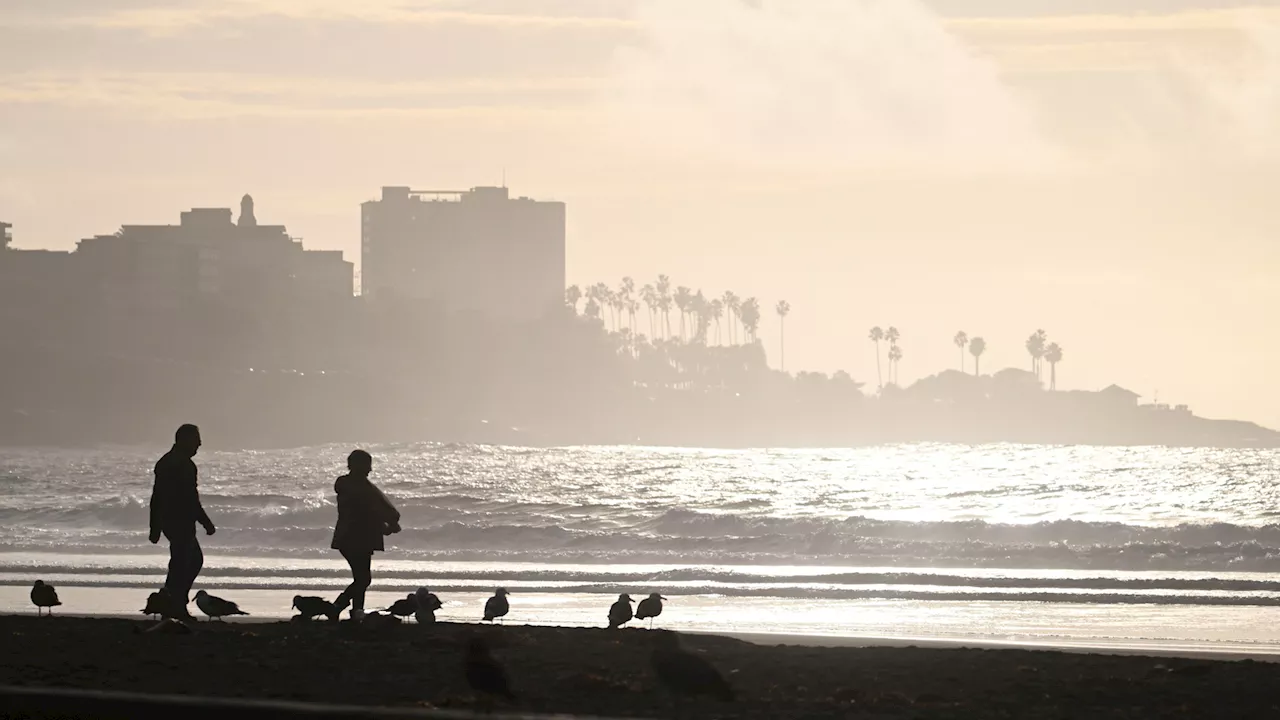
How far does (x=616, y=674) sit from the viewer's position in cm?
1275

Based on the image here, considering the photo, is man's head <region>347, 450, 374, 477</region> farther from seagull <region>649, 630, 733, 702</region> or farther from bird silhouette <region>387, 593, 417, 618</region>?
seagull <region>649, 630, 733, 702</region>

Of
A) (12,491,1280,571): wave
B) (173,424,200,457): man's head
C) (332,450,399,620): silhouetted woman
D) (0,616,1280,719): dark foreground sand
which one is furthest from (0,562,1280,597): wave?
(0,616,1280,719): dark foreground sand

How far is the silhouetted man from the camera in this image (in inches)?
618

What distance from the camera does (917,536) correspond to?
41.5 m

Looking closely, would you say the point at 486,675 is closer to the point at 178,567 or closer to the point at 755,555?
the point at 178,567

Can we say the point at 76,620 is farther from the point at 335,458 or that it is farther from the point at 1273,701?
the point at 335,458

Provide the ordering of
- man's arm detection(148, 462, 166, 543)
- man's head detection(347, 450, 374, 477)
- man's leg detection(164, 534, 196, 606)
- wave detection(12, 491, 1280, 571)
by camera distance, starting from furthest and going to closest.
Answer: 1. wave detection(12, 491, 1280, 571)
2. man's leg detection(164, 534, 196, 606)
3. man's head detection(347, 450, 374, 477)
4. man's arm detection(148, 462, 166, 543)

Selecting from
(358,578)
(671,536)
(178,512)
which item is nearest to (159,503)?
(178,512)

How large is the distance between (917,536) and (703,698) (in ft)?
100

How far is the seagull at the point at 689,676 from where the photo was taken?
1170cm

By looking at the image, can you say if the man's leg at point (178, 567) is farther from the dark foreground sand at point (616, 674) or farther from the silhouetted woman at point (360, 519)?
the silhouetted woman at point (360, 519)

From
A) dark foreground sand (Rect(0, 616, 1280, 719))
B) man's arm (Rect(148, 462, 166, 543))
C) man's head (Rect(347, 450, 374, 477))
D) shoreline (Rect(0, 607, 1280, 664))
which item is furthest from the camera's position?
shoreline (Rect(0, 607, 1280, 664))

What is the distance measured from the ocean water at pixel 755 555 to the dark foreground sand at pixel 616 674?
6123 millimetres

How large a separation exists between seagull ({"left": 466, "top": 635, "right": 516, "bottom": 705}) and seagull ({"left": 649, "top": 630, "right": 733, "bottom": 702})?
3.75 ft
